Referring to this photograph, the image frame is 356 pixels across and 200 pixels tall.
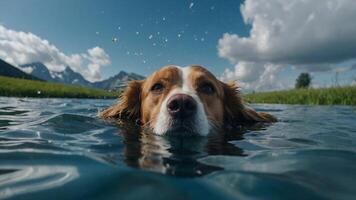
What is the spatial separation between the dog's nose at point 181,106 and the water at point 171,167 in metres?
0.34

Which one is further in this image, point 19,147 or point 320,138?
point 320,138

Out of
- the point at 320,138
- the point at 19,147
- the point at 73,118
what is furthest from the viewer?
the point at 73,118

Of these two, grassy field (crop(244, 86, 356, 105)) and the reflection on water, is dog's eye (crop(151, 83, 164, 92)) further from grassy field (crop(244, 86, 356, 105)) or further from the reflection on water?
grassy field (crop(244, 86, 356, 105))

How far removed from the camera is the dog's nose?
492 centimetres

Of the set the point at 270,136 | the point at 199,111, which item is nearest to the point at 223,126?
A: the point at 270,136

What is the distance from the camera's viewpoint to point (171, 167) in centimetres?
316

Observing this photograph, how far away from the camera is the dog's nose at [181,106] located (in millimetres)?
4922

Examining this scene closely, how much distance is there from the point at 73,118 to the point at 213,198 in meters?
5.51

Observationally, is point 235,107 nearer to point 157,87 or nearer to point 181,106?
point 157,87

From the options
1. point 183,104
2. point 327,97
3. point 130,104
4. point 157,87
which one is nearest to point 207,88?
point 157,87

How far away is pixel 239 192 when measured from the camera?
2504 millimetres

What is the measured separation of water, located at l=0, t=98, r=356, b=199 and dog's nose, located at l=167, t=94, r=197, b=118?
34 centimetres

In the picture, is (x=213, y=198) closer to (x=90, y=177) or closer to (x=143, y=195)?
(x=143, y=195)

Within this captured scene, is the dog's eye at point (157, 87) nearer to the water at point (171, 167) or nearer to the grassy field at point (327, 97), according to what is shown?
the water at point (171, 167)
